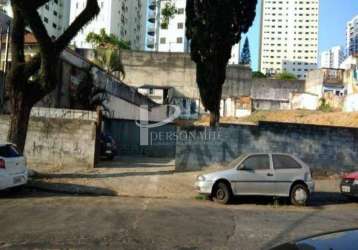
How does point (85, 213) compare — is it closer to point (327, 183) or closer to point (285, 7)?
point (327, 183)

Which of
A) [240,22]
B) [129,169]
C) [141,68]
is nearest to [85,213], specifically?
[129,169]

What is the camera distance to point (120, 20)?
9719cm

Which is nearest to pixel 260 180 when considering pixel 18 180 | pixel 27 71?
pixel 18 180

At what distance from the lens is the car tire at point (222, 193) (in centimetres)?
1388

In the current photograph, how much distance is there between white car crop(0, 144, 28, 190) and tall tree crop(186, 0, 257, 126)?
8.99m

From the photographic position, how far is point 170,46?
94938 millimetres

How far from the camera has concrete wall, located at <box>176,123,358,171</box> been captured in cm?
1975

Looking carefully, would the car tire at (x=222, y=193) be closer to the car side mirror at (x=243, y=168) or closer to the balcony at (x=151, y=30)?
the car side mirror at (x=243, y=168)

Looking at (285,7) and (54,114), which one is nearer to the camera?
(54,114)

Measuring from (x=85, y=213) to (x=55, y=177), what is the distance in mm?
6801

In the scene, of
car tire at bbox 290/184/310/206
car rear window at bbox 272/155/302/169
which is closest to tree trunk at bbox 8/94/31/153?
car rear window at bbox 272/155/302/169

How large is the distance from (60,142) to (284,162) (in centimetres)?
974

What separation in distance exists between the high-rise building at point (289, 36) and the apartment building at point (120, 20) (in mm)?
37101

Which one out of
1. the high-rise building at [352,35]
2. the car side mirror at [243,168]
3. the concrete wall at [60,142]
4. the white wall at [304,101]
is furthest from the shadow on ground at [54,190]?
the high-rise building at [352,35]
